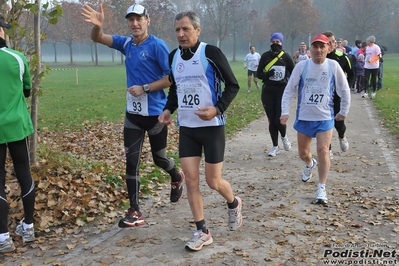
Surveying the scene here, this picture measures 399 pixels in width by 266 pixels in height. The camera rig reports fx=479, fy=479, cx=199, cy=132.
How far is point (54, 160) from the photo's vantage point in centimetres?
638

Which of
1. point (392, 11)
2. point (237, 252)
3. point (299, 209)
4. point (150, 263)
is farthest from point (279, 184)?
point (392, 11)

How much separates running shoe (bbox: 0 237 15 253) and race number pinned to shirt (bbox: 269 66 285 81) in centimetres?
→ 535

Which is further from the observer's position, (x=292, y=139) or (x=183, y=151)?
(x=292, y=139)

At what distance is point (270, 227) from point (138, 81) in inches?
83.8

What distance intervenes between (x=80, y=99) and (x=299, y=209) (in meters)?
15.4

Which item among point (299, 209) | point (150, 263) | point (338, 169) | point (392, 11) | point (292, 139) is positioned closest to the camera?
point (150, 263)

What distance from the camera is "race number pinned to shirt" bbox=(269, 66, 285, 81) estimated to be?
8.43m

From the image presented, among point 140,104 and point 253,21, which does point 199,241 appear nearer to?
point 140,104

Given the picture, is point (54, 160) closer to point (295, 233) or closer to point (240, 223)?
point (240, 223)

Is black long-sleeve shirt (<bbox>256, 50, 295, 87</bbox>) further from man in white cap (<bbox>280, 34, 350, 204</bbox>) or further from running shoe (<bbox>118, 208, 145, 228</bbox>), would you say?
running shoe (<bbox>118, 208, 145, 228</bbox>)

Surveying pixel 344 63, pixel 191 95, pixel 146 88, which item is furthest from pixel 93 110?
pixel 191 95

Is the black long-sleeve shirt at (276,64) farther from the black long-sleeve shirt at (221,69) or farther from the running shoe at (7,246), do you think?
the running shoe at (7,246)

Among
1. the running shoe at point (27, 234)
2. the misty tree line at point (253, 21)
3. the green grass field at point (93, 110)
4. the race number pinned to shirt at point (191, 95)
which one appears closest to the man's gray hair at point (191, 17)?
the race number pinned to shirt at point (191, 95)

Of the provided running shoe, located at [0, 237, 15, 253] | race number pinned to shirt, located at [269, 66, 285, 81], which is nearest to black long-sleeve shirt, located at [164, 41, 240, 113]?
running shoe, located at [0, 237, 15, 253]
